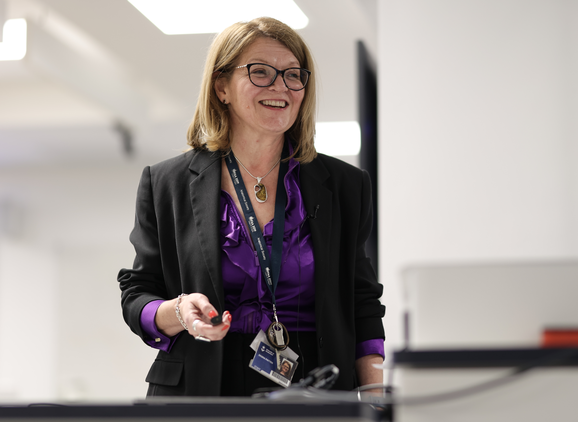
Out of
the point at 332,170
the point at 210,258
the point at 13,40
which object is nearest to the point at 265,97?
the point at 332,170

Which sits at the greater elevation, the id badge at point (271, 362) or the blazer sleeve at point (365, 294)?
the blazer sleeve at point (365, 294)

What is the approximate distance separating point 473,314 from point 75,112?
5.77m

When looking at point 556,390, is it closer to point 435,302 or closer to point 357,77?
point 435,302

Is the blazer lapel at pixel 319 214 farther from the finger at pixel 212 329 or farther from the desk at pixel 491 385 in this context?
the desk at pixel 491 385

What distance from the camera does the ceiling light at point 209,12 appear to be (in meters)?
4.14

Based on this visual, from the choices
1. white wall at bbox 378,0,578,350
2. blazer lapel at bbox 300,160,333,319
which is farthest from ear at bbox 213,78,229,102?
white wall at bbox 378,0,578,350

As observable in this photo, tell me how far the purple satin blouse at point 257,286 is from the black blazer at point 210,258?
3 centimetres

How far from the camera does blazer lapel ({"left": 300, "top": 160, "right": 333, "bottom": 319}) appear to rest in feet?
5.24

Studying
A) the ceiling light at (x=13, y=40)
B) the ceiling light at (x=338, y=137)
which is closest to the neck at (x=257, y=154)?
the ceiling light at (x=13, y=40)

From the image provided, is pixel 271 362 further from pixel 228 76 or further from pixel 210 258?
pixel 228 76

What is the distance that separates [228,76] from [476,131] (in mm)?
1863

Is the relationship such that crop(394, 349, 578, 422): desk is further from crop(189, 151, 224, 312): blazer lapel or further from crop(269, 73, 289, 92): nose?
crop(269, 73, 289, 92): nose

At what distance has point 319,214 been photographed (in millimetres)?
1704

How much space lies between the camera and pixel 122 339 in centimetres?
646
